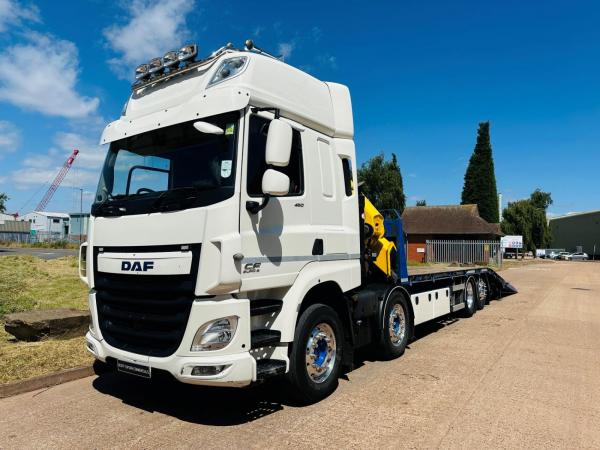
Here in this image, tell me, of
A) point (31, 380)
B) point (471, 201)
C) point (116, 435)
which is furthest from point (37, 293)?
point (471, 201)

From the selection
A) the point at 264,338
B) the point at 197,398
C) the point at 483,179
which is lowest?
the point at 197,398

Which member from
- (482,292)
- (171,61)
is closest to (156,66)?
(171,61)

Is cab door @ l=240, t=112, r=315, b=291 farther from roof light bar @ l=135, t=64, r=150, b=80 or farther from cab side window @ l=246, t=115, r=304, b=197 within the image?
roof light bar @ l=135, t=64, r=150, b=80

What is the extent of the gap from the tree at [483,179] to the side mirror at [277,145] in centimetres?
5601

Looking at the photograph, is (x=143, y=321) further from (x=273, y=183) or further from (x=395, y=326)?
(x=395, y=326)

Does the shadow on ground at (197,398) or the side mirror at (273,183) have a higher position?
the side mirror at (273,183)

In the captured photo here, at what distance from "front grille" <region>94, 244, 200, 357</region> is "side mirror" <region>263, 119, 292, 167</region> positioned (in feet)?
3.35

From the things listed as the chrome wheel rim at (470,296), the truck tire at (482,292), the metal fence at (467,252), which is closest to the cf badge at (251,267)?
the chrome wheel rim at (470,296)

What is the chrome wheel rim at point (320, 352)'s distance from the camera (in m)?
4.91

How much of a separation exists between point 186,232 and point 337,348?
2309 mm

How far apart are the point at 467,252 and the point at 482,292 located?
971 inches

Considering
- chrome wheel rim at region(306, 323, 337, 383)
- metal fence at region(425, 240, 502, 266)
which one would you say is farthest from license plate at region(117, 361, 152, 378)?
metal fence at region(425, 240, 502, 266)

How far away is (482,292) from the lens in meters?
13.0

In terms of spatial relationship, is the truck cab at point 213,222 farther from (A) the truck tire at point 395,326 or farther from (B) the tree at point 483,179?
(B) the tree at point 483,179
